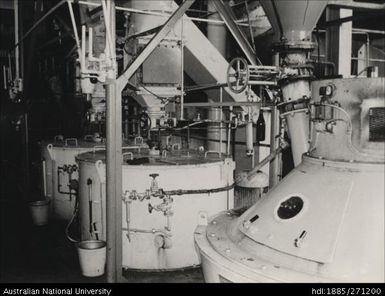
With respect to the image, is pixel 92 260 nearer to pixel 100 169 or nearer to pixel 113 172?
pixel 100 169

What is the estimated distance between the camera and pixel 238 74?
4.31 m

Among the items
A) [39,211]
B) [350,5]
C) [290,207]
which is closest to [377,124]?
[290,207]

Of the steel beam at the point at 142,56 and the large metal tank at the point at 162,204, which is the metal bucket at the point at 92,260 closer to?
the large metal tank at the point at 162,204

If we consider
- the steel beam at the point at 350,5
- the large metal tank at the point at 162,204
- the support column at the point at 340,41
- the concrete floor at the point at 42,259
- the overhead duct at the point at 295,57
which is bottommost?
the concrete floor at the point at 42,259

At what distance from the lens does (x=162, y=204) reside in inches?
197

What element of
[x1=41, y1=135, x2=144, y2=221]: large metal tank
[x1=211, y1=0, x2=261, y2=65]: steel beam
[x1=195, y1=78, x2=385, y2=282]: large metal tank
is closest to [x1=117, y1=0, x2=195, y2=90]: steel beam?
[x1=211, y1=0, x2=261, y2=65]: steel beam

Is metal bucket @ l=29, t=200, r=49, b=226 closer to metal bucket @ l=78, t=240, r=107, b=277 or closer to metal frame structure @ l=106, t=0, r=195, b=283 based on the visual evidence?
metal bucket @ l=78, t=240, r=107, b=277

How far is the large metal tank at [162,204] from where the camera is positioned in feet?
16.7

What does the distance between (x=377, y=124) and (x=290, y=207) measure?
2.35 ft

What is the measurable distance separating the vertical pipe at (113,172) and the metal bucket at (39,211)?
369cm

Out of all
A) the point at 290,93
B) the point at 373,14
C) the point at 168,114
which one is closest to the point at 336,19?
the point at 373,14


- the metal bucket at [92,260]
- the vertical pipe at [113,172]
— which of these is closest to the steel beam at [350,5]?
the vertical pipe at [113,172]

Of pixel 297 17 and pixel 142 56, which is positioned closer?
pixel 297 17

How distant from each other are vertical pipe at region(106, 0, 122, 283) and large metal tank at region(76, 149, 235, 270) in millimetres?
677
